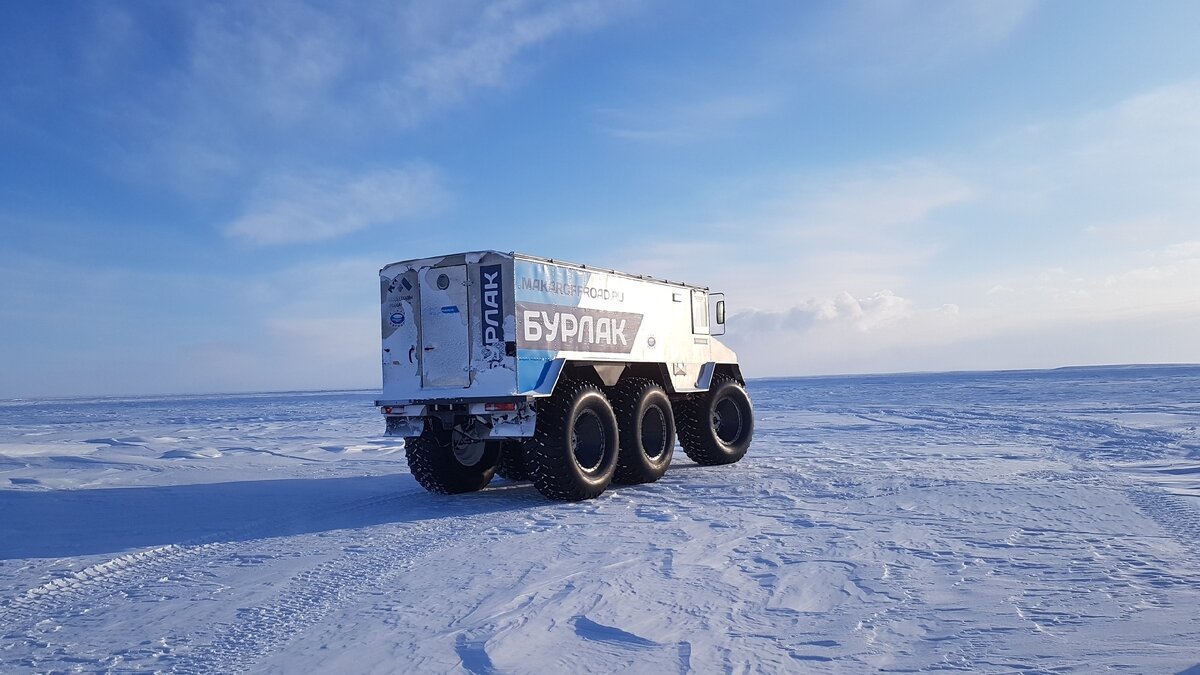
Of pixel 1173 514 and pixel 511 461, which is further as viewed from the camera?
pixel 511 461

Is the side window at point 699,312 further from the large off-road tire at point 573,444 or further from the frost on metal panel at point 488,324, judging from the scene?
the large off-road tire at point 573,444

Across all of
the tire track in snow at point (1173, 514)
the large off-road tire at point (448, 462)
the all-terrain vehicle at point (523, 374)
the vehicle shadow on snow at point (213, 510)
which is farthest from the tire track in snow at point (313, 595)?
the tire track in snow at point (1173, 514)

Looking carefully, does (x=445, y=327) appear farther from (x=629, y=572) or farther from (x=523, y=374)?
(x=629, y=572)

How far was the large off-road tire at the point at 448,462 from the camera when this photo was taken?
34.2 feet

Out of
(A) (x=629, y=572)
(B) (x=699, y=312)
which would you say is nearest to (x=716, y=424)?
(B) (x=699, y=312)

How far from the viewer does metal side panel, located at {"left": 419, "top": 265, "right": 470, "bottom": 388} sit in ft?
31.6

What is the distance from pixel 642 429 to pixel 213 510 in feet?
18.2

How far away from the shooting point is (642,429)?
11.9 meters

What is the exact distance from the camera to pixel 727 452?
13281 mm

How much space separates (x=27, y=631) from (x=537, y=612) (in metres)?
3.11

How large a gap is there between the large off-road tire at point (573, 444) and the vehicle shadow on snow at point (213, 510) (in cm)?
46

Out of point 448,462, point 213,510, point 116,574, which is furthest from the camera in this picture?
point 448,462

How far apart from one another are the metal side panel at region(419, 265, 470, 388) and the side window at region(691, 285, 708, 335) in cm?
466

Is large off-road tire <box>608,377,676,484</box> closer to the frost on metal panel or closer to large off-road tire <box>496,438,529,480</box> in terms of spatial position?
the frost on metal panel
